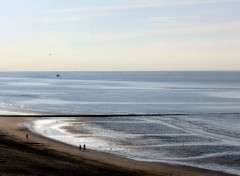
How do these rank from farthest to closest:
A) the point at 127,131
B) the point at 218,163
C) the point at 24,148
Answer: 1. the point at 127,131
2. the point at 24,148
3. the point at 218,163

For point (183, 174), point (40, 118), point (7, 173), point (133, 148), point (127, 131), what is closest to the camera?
point (7, 173)

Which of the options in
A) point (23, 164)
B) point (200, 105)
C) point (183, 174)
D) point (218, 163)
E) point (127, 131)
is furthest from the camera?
point (200, 105)

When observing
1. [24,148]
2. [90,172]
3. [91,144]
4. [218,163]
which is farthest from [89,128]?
[90,172]

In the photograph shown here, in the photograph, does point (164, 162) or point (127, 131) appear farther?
point (127, 131)

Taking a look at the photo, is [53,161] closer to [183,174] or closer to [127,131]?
[183,174]

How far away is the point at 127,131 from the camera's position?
5631 cm

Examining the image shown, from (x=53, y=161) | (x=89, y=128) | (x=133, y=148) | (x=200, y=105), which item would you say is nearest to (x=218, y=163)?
(x=133, y=148)

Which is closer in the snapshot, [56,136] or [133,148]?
[133,148]

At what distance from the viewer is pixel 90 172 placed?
2995cm

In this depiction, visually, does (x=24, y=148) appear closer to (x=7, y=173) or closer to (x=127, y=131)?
(x=7, y=173)

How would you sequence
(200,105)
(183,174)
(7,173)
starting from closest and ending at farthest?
1. (7,173)
2. (183,174)
3. (200,105)

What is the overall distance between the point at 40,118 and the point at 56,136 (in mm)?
20236

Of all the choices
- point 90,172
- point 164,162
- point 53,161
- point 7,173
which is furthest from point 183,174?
point 7,173

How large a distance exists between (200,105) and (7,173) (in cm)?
7455
